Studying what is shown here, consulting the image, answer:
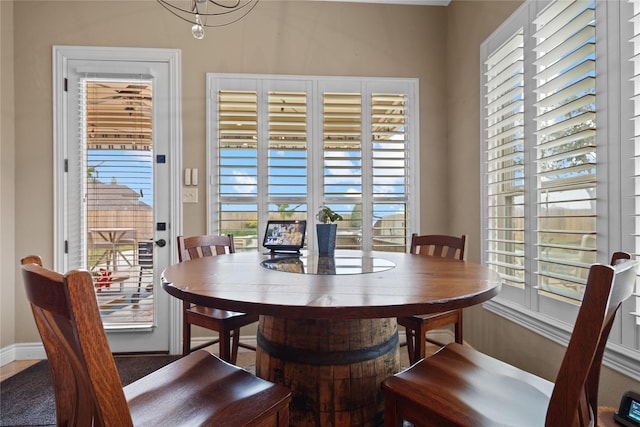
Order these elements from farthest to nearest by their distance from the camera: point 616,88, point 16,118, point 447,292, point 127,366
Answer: point 16,118, point 127,366, point 616,88, point 447,292

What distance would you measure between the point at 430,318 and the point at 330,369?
0.86 metres

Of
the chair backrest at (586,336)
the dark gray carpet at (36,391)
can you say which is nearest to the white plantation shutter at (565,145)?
the chair backrest at (586,336)

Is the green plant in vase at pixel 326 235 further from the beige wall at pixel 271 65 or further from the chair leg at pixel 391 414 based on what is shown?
the beige wall at pixel 271 65

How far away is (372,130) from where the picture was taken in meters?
2.85

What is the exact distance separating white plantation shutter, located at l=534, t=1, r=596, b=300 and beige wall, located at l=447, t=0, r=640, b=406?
1.44ft

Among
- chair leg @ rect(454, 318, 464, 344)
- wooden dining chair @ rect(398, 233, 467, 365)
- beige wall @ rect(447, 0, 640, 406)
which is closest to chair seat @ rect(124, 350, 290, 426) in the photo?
wooden dining chair @ rect(398, 233, 467, 365)

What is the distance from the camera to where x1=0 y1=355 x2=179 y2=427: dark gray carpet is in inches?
70.9

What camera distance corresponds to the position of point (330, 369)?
1121 mm

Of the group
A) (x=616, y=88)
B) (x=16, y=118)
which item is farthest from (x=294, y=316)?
(x=16, y=118)

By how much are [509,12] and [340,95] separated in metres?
1.30

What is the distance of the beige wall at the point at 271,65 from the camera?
8.43ft

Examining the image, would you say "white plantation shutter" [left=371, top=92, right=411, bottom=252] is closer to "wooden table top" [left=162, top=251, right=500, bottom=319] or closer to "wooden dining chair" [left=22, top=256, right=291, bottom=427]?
"wooden table top" [left=162, top=251, right=500, bottom=319]

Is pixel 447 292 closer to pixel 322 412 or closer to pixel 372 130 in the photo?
pixel 322 412

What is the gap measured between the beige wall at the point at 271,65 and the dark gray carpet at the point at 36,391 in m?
0.44
